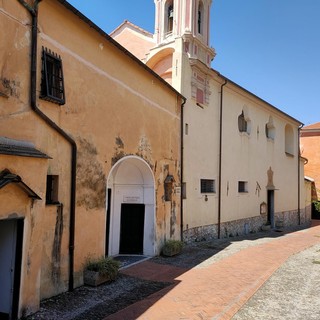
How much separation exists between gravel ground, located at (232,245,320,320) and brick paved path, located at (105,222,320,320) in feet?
0.72

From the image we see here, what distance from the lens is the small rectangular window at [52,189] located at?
7566 millimetres

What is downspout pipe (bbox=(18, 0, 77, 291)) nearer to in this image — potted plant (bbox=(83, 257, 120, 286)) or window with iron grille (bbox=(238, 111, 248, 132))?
potted plant (bbox=(83, 257, 120, 286))

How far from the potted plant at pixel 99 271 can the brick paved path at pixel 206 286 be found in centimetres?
110

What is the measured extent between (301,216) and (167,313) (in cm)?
2552

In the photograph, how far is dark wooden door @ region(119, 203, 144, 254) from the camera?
1238 centimetres

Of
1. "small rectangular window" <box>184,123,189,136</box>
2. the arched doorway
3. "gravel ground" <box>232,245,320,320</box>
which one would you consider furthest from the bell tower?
"gravel ground" <box>232,245,320,320</box>

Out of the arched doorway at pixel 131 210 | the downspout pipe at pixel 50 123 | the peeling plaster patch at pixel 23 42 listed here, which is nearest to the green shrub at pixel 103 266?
the downspout pipe at pixel 50 123

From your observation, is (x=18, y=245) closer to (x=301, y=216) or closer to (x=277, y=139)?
(x=277, y=139)

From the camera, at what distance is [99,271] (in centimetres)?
837

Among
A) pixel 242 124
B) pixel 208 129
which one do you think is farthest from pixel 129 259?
pixel 242 124

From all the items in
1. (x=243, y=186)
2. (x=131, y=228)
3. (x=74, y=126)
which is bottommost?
(x=131, y=228)

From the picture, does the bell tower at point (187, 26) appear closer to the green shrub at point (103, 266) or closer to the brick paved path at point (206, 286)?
the brick paved path at point (206, 286)

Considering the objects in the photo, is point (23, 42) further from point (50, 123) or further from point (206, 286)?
point (206, 286)

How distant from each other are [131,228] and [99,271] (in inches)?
164
